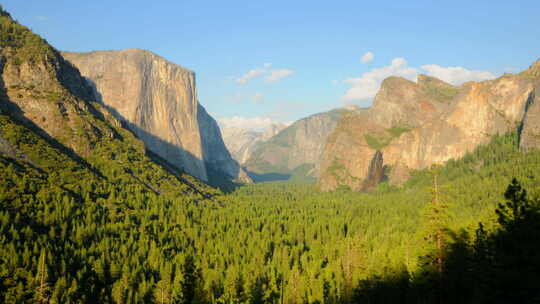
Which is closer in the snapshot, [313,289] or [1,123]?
[313,289]

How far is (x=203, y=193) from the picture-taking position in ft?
584

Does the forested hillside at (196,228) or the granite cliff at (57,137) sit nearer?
the forested hillside at (196,228)

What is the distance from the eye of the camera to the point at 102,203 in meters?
112

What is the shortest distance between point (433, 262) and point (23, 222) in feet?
272

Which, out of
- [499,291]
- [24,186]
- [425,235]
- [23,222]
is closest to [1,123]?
[24,186]

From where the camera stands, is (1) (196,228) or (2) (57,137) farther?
(2) (57,137)

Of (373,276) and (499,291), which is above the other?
(499,291)

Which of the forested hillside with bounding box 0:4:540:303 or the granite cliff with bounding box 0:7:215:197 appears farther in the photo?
the granite cliff with bounding box 0:7:215:197

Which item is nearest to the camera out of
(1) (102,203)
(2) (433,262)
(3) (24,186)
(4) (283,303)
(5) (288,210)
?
(2) (433,262)

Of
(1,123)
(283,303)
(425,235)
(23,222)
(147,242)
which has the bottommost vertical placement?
A: (283,303)

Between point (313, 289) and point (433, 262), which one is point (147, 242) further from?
point (433, 262)

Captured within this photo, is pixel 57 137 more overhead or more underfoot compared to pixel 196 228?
more overhead

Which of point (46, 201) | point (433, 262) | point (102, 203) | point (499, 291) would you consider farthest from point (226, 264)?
point (499, 291)

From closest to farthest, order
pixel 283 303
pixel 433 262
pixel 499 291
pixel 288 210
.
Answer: pixel 499 291, pixel 433 262, pixel 283 303, pixel 288 210
